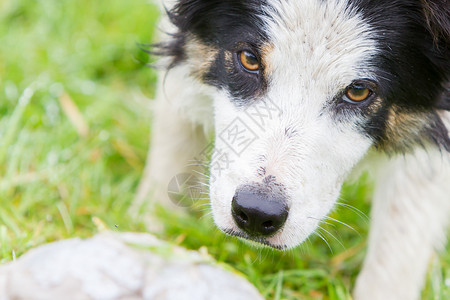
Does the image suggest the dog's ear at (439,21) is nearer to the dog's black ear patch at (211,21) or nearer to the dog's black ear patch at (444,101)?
the dog's black ear patch at (444,101)

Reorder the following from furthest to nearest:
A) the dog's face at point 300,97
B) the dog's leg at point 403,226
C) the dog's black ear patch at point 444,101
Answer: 1. the dog's leg at point 403,226
2. the dog's black ear patch at point 444,101
3. the dog's face at point 300,97

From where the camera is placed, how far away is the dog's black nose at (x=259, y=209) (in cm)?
226

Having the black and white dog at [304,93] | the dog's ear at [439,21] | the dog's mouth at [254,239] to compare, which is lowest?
the dog's mouth at [254,239]

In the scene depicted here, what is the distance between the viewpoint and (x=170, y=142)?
3490 mm

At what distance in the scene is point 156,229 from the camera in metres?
3.42

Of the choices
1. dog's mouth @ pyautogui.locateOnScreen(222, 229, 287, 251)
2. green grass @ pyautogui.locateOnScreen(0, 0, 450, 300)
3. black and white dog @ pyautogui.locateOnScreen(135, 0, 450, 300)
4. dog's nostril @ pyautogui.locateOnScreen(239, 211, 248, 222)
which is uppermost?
black and white dog @ pyautogui.locateOnScreen(135, 0, 450, 300)

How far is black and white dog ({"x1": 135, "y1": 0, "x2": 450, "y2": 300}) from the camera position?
239 cm

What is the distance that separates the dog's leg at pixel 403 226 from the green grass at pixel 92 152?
137 millimetres

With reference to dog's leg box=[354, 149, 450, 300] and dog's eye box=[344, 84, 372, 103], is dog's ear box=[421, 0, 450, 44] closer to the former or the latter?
dog's eye box=[344, 84, 372, 103]

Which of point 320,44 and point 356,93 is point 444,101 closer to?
point 356,93

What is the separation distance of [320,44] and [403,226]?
124 cm

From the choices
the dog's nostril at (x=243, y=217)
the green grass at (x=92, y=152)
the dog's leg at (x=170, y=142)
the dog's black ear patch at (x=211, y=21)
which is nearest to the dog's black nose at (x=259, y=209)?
the dog's nostril at (x=243, y=217)

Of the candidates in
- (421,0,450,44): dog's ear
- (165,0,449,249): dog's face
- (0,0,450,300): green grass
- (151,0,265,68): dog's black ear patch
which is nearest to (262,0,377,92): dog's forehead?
(165,0,449,249): dog's face

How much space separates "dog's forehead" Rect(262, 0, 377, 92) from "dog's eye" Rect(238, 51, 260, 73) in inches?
3.3
